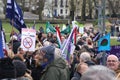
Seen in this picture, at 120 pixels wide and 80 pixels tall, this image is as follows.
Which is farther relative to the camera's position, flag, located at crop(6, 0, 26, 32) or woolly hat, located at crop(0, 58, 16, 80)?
flag, located at crop(6, 0, 26, 32)

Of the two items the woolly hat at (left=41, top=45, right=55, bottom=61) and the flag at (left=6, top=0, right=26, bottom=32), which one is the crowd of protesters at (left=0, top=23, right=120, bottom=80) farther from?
the flag at (left=6, top=0, right=26, bottom=32)

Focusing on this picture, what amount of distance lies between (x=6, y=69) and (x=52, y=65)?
194 cm

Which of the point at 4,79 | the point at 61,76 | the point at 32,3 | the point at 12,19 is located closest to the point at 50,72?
the point at 61,76

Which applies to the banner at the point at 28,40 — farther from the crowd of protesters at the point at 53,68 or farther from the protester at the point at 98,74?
the protester at the point at 98,74

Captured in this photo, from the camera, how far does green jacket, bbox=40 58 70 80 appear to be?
630cm

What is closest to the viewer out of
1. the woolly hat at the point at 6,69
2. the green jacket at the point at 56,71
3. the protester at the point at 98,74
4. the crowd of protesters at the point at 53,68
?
the protester at the point at 98,74

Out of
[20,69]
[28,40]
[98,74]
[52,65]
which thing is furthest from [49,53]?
[28,40]

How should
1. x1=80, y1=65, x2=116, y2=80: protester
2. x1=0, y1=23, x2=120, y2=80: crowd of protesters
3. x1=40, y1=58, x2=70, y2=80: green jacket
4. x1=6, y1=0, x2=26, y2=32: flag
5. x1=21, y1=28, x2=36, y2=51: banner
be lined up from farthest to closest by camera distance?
1. x1=21, y1=28, x2=36, y2=51: banner
2. x1=6, y1=0, x2=26, y2=32: flag
3. x1=40, y1=58, x2=70, y2=80: green jacket
4. x1=0, y1=23, x2=120, y2=80: crowd of protesters
5. x1=80, y1=65, x2=116, y2=80: protester

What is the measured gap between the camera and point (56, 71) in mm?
6320

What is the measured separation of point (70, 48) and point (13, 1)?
167cm

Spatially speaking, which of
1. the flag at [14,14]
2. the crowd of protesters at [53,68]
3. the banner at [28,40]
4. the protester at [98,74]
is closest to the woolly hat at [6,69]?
the crowd of protesters at [53,68]

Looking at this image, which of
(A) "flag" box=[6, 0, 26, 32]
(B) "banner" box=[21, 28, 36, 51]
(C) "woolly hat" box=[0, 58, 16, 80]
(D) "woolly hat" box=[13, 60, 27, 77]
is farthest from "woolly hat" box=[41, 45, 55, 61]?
(B) "banner" box=[21, 28, 36, 51]

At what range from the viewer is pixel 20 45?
11469mm

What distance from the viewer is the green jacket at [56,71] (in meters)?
6.30
